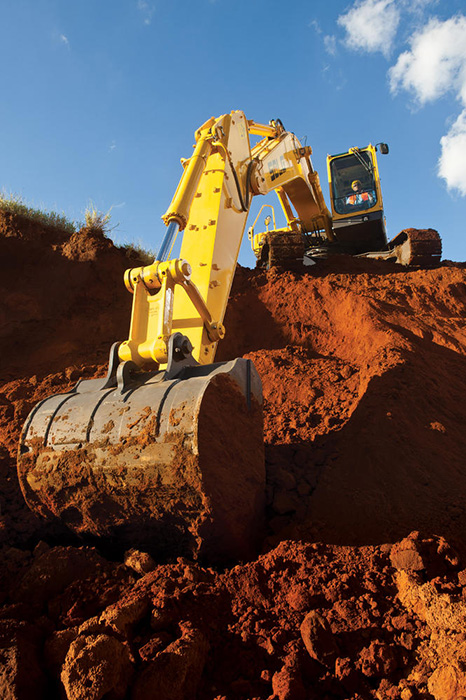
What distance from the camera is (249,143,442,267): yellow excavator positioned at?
9.31 meters

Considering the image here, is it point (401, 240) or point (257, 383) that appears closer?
point (257, 383)

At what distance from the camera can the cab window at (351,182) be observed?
10.3 metres

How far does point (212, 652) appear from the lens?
6.34 feet

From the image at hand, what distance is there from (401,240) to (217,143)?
23.3 feet

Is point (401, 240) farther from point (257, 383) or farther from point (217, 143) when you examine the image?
point (257, 383)

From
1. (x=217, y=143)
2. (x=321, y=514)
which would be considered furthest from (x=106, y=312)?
(x=321, y=514)

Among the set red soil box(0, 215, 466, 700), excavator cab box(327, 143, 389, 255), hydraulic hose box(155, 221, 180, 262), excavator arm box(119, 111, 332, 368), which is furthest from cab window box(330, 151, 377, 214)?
hydraulic hose box(155, 221, 180, 262)

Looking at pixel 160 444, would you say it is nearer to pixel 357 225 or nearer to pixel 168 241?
pixel 168 241

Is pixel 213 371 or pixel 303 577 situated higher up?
pixel 213 371

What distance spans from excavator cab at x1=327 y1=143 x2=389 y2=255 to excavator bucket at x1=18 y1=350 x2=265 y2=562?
27.3 ft

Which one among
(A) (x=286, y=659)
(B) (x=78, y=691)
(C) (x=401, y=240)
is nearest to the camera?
(B) (x=78, y=691)

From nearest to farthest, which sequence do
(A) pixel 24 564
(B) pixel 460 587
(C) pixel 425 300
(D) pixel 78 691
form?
(D) pixel 78 691, (B) pixel 460 587, (A) pixel 24 564, (C) pixel 425 300

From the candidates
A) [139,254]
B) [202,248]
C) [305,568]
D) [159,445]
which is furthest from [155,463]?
[139,254]

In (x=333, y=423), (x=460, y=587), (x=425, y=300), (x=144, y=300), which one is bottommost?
(x=460, y=587)
